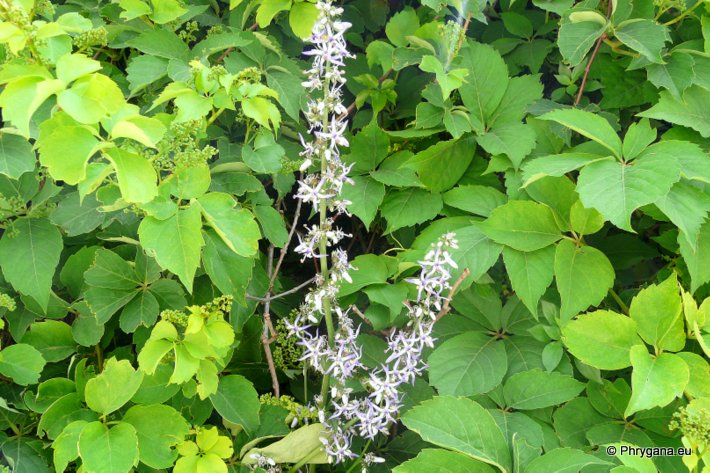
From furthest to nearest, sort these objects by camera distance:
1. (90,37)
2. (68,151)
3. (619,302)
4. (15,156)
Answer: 1. (619,302)
2. (90,37)
3. (15,156)
4. (68,151)

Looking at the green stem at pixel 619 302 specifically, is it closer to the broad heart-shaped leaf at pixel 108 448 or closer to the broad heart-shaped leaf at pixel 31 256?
the broad heart-shaped leaf at pixel 108 448

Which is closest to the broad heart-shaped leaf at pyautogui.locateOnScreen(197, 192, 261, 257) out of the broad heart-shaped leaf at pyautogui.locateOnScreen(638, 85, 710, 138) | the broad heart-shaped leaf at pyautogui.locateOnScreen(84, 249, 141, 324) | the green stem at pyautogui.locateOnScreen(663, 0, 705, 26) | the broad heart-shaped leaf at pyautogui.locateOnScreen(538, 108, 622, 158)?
the broad heart-shaped leaf at pyautogui.locateOnScreen(84, 249, 141, 324)

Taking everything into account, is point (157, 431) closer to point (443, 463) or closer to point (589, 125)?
point (443, 463)

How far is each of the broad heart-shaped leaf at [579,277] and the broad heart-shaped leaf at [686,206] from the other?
167 millimetres

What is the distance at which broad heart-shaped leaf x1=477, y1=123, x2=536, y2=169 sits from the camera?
1427 millimetres

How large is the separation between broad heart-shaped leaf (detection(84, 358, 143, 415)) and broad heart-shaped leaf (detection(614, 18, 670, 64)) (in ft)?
3.90

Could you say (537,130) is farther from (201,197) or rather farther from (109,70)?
(109,70)

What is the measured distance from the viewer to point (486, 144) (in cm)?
146

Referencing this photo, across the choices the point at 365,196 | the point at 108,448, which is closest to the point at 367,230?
the point at 365,196

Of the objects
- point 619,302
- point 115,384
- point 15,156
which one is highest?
point 15,156

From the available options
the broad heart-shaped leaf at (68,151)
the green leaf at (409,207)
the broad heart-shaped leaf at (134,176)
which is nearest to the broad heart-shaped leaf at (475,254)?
the green leaf at (409,207)

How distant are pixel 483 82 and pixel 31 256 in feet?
3.35

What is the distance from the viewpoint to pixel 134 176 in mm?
→ 1068

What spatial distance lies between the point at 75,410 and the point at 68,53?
70 cm
